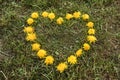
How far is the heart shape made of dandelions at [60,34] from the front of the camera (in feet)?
11.5

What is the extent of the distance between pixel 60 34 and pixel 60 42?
0.47 feet

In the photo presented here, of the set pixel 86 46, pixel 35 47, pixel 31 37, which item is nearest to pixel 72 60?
pixel 86 46

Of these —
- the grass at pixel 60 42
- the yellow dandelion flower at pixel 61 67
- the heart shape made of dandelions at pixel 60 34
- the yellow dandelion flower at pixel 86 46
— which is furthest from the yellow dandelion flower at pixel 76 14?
the yellow dandelion flower at pixel 61 67

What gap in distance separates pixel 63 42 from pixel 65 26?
0.27 metres

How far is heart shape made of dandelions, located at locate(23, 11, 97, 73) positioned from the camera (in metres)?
3.49

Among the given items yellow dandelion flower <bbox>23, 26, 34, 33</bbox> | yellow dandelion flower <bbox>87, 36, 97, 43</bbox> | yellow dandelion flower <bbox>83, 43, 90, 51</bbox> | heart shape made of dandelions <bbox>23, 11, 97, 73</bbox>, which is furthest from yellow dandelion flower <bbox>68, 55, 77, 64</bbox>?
yellow dandelion flower <bbox>23, 26, 34, 33</bbox>

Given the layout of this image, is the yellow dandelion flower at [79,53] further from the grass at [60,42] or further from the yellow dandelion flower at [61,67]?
the yellow dandelion flower at [61,67]

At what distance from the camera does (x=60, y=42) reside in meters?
→ 3.71

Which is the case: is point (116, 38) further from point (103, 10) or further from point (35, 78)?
point (35, 78)

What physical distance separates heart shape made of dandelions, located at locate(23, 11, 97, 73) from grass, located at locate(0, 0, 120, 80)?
0.5 inches

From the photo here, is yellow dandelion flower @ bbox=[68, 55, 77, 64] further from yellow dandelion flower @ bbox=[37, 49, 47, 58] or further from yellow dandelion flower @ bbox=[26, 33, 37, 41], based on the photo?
yellow dandelion flower @ bbox=[26, 33, 37, 41]

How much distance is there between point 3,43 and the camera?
3682 millimetres

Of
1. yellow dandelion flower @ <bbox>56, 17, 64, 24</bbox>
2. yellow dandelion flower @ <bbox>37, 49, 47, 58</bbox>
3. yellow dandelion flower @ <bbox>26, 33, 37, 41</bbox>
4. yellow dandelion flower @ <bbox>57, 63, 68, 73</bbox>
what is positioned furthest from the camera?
yellow dandelion flower @ <bbox>56, 17, 64, 24</bbox>

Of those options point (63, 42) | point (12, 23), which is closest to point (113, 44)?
point (63, 42)
